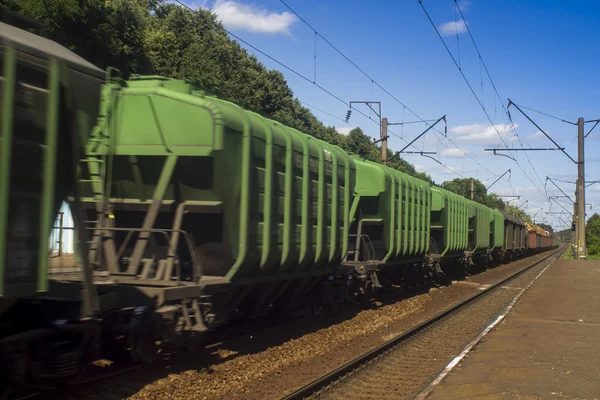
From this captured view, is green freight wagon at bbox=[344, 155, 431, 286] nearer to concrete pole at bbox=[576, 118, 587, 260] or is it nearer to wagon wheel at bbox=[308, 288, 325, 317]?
wagon wheel at bbox=[308, 288, 325, 317]

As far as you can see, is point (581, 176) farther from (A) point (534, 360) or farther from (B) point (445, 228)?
(A) point (534, 360)

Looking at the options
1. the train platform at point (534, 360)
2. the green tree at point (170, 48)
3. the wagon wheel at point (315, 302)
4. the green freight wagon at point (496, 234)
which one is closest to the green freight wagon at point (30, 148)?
the green tree at point (170, 48)

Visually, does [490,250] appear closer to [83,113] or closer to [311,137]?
[311,137]

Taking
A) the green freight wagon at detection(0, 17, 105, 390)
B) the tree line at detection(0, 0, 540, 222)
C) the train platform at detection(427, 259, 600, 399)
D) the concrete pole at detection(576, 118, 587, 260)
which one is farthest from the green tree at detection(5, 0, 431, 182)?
the concrete pole at detection(576, 118, 587, 260)

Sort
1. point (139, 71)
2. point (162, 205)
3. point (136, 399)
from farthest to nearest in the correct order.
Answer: point (139, 71)
point (162, 205)
point (136, 399)

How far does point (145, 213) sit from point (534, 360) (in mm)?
6296

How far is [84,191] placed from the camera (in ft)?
24.2

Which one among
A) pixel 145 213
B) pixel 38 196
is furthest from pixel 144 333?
pixel 38 196

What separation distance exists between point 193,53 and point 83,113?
31.9 m

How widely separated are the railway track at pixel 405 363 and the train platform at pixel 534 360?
1.18 ft

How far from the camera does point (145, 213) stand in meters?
8.09

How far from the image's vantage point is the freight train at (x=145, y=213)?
4.84 meters

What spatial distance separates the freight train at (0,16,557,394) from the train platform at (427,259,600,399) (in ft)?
10.4

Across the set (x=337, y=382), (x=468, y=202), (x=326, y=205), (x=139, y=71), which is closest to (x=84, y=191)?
(x=337, y=382)
